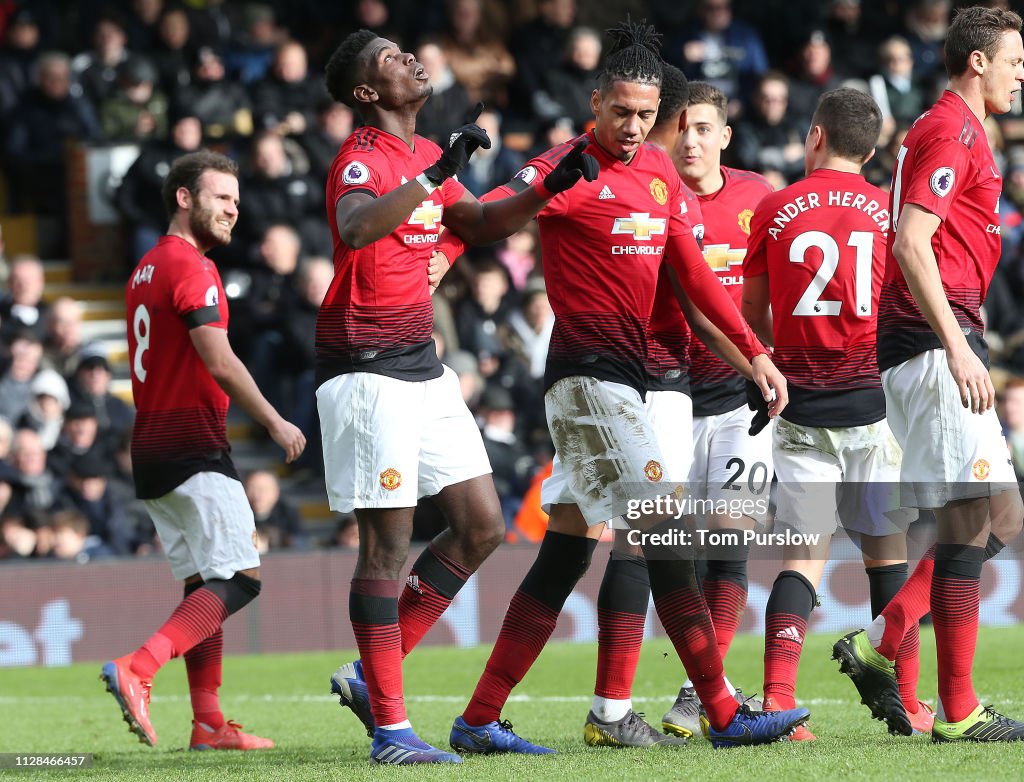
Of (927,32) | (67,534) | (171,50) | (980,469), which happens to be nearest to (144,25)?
(171,50)

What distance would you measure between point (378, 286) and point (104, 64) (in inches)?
413

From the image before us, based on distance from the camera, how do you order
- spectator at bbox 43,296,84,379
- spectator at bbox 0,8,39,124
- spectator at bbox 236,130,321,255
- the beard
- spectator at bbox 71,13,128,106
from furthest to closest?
spectator at bbox 0,8,39,124 < spectator at bbox 71,13,128,106 < spectator at bbox 236,130,321,255 < spectator at bbox 43,296,84,379 < the beard

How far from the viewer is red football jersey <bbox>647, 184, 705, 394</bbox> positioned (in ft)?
20.5

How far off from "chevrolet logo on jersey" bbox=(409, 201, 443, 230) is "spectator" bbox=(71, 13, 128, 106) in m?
10.2

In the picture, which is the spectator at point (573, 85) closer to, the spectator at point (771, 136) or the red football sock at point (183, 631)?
the spectator at point (771, 136)

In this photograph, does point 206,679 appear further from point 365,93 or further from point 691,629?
point 365,93

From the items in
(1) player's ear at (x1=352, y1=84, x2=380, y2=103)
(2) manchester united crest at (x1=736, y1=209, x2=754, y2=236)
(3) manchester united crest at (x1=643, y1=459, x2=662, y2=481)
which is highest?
(1) player's ear at (x1=352, y1=84, x2=380, y2=103)

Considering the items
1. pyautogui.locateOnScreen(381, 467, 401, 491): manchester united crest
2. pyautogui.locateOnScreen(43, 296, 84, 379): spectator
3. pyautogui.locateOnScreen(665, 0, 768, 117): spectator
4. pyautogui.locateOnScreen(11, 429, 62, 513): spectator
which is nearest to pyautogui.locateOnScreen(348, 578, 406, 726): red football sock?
pyautogui.locateOnScreen(381, 467, 401, 491): manchester united crest

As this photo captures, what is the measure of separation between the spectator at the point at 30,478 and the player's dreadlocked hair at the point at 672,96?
22.0 feet

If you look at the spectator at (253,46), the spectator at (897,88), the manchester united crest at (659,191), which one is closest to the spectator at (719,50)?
the spectator at (897,88)

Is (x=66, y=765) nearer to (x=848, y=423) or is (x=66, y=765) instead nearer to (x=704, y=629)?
(x=704, y=629)

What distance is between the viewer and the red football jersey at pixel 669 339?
625 centimetres

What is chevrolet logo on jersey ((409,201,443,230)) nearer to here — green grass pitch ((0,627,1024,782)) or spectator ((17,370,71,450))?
green grass pitch ((0,627,1024,782))

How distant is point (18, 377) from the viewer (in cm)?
1255
